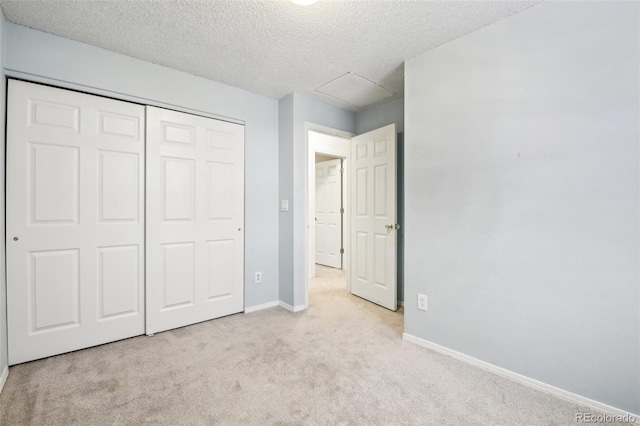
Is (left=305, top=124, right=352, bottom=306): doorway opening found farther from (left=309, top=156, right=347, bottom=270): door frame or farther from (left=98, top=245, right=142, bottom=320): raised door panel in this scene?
(left=98, top=245, right=142, bottom=320): raised door panel

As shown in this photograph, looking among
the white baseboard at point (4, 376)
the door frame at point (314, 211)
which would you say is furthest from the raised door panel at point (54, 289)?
the door frame at point (314, 211)

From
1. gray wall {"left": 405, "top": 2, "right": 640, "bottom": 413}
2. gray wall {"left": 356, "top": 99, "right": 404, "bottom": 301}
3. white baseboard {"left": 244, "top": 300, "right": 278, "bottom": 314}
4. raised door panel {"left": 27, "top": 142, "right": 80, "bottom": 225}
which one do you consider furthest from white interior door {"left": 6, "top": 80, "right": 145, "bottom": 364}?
gray wall {"left": 356, "top": 99, "right": 404, "bottom": 301}

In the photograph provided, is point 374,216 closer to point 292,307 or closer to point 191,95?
point 292,307

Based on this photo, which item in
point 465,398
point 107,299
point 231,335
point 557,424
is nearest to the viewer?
point 557,424

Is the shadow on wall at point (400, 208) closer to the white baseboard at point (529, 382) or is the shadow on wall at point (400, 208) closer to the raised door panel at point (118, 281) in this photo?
the white baseboard at point (529, 382)

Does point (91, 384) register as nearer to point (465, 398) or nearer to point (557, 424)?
point (465, 398)

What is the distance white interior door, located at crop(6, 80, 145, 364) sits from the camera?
2.01 metres

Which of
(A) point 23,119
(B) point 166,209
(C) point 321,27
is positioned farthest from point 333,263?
(A) point 23,119

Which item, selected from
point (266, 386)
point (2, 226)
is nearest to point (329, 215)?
point (266, 386)

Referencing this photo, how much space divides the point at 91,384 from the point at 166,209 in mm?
1372

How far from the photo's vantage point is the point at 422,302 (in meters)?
2.34

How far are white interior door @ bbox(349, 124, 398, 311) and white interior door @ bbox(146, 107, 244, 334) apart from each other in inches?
55.7

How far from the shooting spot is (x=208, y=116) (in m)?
2.84

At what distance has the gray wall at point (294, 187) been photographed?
10.3ft
